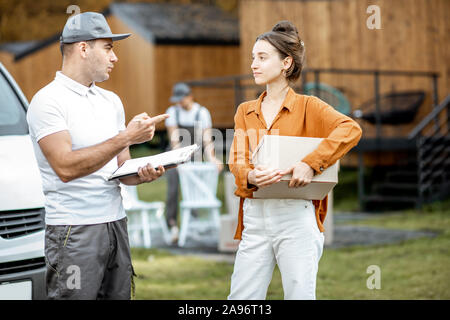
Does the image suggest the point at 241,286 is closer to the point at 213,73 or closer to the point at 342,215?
the point at 342,215

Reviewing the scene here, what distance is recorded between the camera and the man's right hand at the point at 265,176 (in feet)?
10.8

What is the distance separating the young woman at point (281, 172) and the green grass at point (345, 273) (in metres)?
2.81

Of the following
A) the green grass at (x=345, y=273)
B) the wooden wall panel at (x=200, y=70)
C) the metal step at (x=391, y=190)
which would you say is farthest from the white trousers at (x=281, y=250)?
the wooden wall panel at (x=200, y=70)

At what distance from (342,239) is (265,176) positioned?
6.75m

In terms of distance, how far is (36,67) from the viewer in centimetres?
2955

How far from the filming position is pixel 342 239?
980 cm

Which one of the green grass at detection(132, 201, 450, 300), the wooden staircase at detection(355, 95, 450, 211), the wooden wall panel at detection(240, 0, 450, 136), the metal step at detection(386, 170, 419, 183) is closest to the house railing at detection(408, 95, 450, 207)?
the wooden staircase at detection(355, 95, 450, 211)

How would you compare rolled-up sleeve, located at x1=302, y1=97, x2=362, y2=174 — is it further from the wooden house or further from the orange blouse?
the wooden house

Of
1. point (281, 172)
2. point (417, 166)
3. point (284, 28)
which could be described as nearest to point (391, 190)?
point (417, 166)

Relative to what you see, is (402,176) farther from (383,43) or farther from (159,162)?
(159,162)

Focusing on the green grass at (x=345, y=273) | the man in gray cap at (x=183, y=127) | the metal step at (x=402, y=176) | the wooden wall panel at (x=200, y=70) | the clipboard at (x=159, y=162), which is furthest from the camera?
the wooden wall panel at (x=200, y=70)

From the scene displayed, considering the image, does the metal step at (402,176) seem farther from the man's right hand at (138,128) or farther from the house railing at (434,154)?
the man's right hand at (138,128)

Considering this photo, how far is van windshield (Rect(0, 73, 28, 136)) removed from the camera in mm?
4965
